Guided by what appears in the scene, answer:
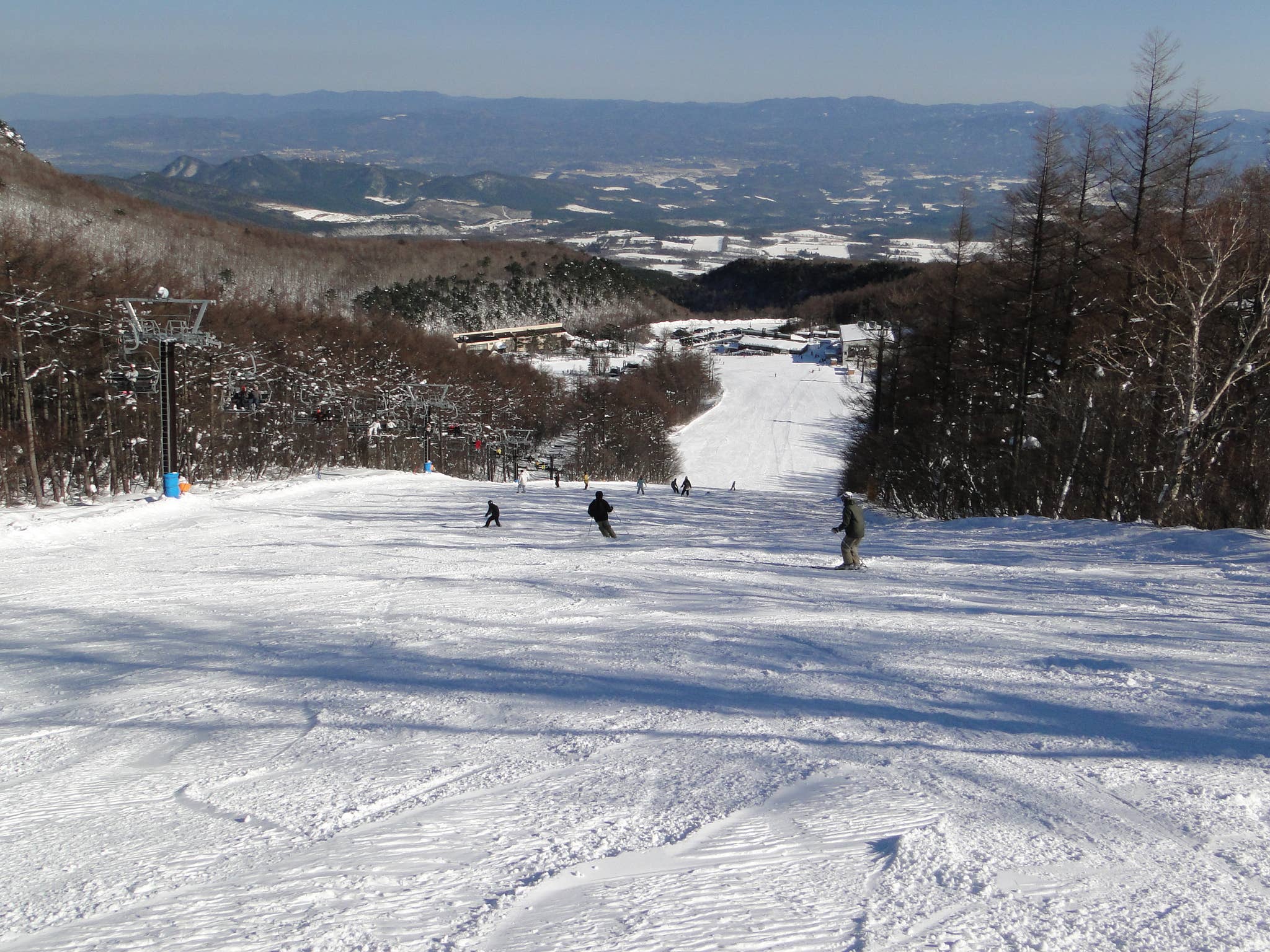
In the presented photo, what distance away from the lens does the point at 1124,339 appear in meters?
23.4

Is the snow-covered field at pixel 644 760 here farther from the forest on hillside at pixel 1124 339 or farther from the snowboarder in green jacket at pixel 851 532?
the forest on hillside at pixel 1124 339

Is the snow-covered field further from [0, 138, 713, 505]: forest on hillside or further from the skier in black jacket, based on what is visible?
[0, 138, 713, 505]: forest on hillside

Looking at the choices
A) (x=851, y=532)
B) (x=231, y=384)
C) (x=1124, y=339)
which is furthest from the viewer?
(x=231, y=384)

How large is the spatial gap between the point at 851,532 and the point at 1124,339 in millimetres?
13776

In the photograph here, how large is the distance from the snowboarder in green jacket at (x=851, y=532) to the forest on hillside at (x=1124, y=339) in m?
7.94

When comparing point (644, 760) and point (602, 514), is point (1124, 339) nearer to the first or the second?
point (602, 514)

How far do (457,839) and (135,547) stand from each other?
1510cm

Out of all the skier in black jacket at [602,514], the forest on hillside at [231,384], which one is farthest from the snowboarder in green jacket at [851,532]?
the forest on hillside at [231,384]

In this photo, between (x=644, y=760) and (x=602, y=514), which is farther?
(x=602, y=514)

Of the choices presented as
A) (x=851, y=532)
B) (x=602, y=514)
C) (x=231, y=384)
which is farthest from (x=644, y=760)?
(x=231, y=384)

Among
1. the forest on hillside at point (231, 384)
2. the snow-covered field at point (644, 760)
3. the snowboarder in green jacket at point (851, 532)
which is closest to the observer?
the snow-covered field at point (644, 760)

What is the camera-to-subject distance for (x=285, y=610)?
455 inches

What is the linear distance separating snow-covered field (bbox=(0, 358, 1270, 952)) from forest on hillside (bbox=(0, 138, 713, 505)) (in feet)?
66.7

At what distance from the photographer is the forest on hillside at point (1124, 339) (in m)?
18.9
